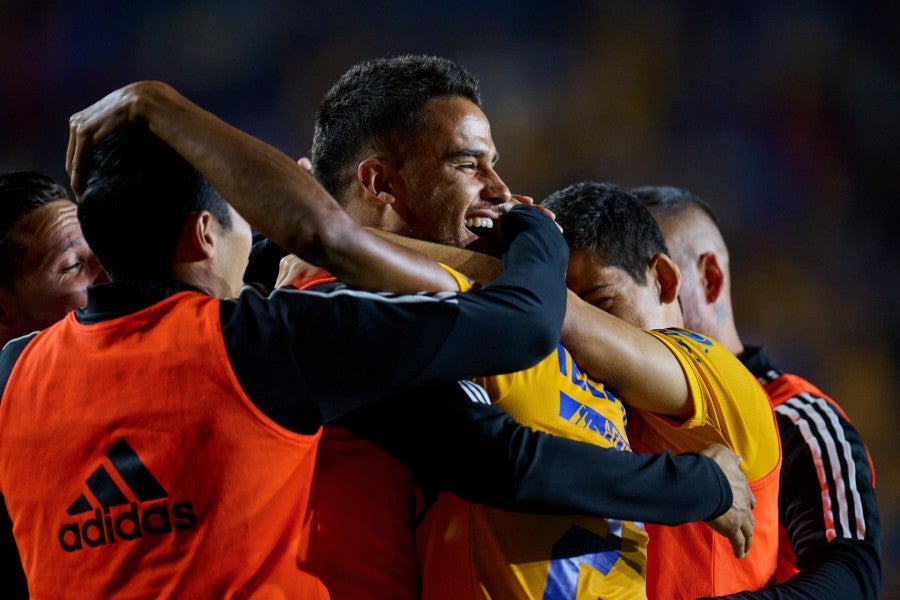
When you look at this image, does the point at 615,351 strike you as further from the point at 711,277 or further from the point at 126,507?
the point at 711,277

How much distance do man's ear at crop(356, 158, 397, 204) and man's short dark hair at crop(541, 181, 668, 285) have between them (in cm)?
47

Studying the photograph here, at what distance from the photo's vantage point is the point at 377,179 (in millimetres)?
2258

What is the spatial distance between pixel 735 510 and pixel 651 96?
14.9 feet

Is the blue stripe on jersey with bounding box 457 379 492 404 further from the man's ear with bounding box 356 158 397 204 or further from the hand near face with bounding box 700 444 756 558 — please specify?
the man's ear with bounding box 356 158 397 204

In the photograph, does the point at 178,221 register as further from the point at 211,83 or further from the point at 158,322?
the point at 211,83

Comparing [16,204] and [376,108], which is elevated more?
[376,108]

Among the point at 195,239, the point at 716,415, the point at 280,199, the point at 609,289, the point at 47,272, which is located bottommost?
the point at 47,272

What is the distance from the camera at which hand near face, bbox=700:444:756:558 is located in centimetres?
189

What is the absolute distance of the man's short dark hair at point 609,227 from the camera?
8.08ft

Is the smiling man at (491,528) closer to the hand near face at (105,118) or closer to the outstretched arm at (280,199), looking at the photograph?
the outstretched arm at (280,199)

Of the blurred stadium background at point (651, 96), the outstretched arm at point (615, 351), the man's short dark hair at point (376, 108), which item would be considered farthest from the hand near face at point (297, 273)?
the blurred stadium background at point (651, 96)

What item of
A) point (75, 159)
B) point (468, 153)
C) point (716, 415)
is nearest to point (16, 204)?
point (75, 159)

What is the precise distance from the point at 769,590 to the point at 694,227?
178 cm

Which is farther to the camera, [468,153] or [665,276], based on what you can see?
[665,276]
